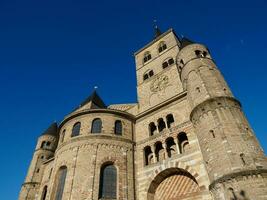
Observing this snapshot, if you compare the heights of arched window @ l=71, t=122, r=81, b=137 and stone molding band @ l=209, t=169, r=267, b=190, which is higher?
arched window @ l=71, t=122, r=81, b=137

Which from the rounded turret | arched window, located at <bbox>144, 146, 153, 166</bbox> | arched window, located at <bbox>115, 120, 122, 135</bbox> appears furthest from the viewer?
the rounded turret

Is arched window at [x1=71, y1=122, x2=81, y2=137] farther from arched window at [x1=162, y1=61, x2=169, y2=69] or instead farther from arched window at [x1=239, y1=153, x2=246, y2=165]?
arched window at [x1=239, y1=153, x2=246, y2=165]

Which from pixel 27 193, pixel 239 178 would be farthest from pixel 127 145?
pixel 27 193

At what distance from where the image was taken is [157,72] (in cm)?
2827

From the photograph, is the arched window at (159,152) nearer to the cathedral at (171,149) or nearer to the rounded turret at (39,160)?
the cathedral at (171,149)

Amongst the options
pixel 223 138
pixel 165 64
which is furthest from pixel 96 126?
pixel 165 64

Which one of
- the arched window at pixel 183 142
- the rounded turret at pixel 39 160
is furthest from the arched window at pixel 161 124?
the rounded turret at pixel 39 160

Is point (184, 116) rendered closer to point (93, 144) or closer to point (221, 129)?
point (221, 129)

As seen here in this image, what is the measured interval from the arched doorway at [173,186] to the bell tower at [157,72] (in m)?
7.00

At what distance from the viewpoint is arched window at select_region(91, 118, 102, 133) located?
21.0 m

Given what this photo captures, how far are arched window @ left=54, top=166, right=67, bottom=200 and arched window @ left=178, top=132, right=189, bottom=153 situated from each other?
1021 centimetres

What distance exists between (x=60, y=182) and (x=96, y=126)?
579 cm

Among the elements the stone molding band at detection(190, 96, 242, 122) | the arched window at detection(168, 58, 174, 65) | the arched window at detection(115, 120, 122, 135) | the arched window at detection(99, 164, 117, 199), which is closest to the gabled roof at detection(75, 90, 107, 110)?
the arched window at detection(115, 120, 122, 135)

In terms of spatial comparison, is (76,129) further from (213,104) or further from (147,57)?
(147,57)
